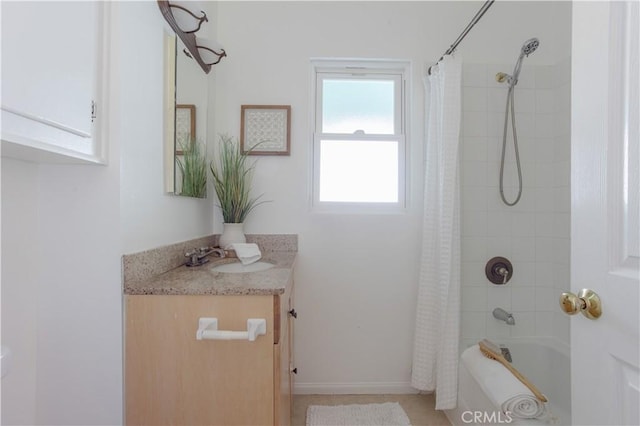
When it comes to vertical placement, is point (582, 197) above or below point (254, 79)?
below

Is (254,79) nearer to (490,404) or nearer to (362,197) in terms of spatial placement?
(362,197)

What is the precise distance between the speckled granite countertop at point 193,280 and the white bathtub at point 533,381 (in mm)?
1087

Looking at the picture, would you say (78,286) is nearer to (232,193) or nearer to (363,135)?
(232,193)

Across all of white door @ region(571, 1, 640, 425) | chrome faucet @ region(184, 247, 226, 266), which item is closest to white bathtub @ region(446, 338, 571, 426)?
white door @ region(571, 1, 640, 425)

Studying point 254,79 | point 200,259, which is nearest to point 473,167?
point 254,79

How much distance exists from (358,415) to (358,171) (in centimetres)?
143

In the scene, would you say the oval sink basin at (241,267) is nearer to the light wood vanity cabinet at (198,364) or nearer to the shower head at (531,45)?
the light wood vanity cabinet at (198,364)

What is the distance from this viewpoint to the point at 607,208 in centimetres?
62

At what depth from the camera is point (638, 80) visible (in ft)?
1.86

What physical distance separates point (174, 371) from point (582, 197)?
4.06 ft

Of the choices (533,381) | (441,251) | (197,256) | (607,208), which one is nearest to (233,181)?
(197,256)

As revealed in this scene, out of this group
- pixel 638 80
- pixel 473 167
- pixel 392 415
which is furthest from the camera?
pixel 473 167

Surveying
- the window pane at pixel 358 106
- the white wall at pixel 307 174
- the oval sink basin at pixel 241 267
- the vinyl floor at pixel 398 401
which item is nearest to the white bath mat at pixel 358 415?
the vinyl floor at pixel 398 401

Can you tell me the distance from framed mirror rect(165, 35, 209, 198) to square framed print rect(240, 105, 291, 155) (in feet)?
0.81
